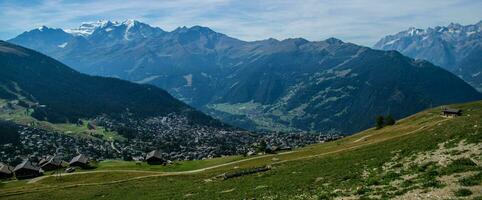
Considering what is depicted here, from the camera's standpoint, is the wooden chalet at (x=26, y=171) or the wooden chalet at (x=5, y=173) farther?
the wooden chalet at (x=5, y=173)

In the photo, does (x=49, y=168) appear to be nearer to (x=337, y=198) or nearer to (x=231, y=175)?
(x=231, y=175)

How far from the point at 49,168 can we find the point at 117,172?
1976 inches

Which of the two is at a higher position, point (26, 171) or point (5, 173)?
point (26, 171)

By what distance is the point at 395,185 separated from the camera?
34625 millimetres

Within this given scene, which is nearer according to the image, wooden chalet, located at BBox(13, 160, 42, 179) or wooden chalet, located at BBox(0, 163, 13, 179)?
wooden chalet, located at BBox(13, 160, 42, 179)

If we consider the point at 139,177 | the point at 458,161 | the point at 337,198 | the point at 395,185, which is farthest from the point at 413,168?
the point at 139,177

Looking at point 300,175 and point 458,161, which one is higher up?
point 458,161

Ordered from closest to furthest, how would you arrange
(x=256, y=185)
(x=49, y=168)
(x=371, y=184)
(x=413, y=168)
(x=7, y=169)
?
(x=371, y=184) → (x=413, y=168) → (x=256, y=185) → (x=7, y=169) → (x=49, y=168)

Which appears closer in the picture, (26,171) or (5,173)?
(26,171)

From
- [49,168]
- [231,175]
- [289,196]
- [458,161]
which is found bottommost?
[49,168]

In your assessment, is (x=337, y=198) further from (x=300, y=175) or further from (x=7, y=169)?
(x=7, y=169)

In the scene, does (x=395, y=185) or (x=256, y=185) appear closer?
(x=395, y=185)

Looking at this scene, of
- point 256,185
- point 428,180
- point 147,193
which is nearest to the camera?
point 428,180

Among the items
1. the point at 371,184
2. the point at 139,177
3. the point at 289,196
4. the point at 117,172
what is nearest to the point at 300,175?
the point at 289,196
